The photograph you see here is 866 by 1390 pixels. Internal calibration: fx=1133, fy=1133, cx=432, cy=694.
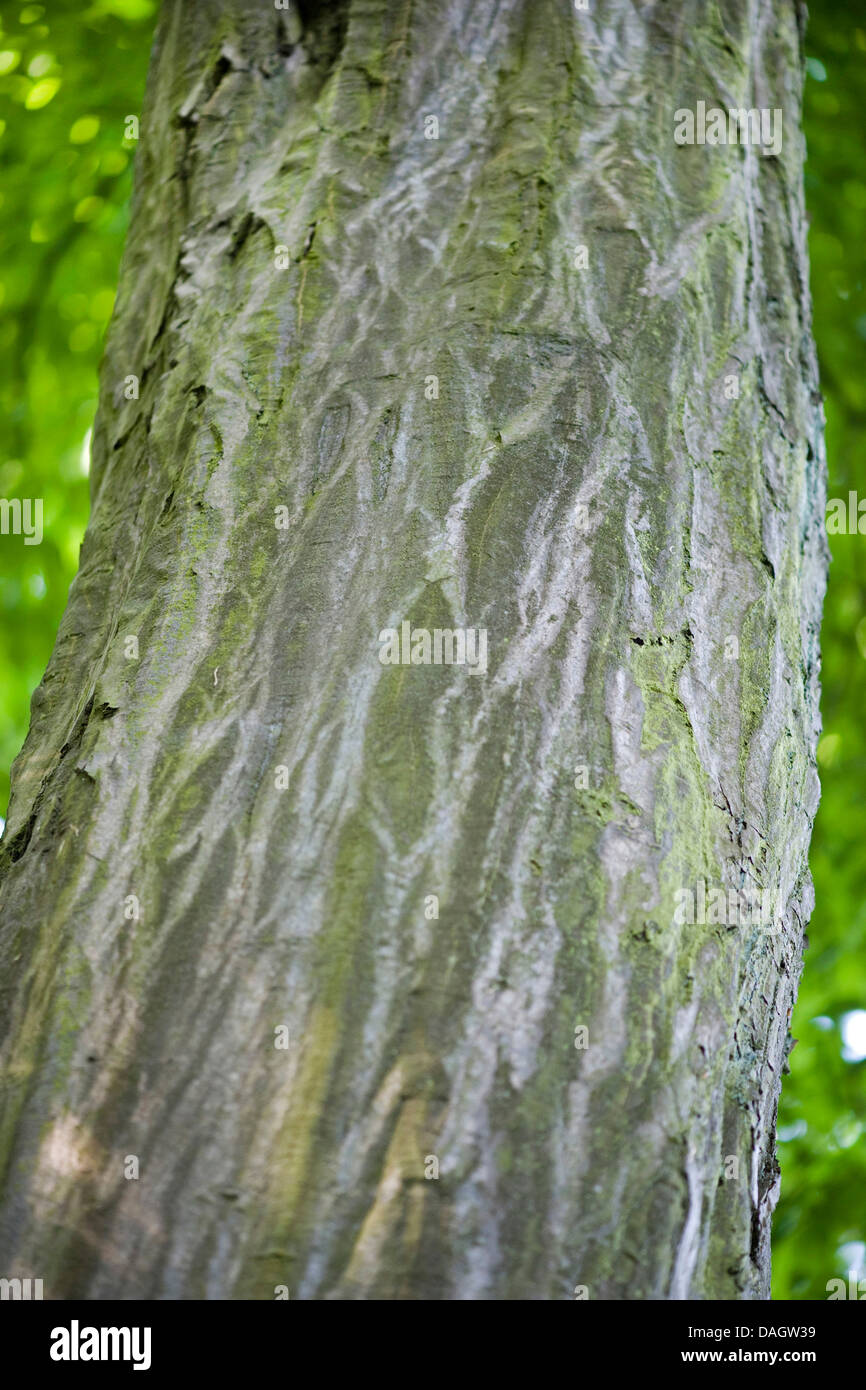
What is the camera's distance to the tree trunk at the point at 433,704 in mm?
931

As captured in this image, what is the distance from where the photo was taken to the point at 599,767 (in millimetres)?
1098

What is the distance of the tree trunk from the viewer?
0.93 metres

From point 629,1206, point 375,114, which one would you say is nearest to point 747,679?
point 629,1206
